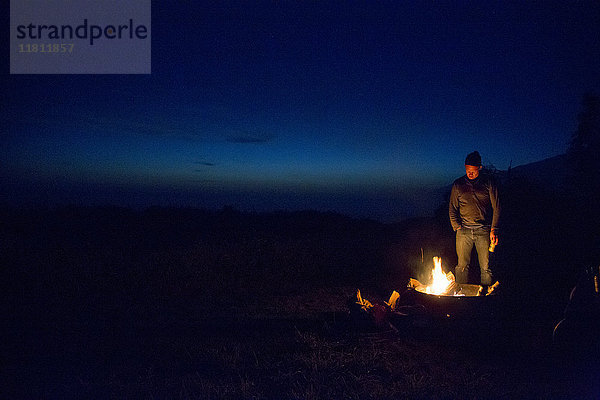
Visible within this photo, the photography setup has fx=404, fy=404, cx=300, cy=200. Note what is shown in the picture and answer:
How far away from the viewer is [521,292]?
22.4 ft

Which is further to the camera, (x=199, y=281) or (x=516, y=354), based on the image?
(x=199, y=281)

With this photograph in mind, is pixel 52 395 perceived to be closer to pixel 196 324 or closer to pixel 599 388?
pixel 196 324

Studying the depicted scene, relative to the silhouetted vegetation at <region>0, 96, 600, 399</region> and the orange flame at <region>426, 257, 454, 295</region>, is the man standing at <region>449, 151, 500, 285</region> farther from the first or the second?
the silhouetted vegetation at <region>0, 96, 600, 399</region>

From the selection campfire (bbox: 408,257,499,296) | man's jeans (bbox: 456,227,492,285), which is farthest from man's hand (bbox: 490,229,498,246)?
campfire (bbox: 408,257,499,296)

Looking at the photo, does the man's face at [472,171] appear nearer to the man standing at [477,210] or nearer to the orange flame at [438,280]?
the man standing at [477,210]

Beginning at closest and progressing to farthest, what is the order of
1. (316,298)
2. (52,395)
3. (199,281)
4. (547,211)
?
(52,395)
(316,298)
(199,281)
(547,211)

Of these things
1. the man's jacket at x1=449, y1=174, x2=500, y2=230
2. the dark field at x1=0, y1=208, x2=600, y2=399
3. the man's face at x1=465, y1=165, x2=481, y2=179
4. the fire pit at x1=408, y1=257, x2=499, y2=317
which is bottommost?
the dark field at x1=0, y1=208, x2=600, y2=399

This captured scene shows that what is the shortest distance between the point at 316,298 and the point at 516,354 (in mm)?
3517

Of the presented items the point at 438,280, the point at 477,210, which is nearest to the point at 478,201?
the point at 477,210

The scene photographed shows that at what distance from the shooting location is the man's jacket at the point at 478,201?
5.91m

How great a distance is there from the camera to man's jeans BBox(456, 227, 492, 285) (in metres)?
6.01

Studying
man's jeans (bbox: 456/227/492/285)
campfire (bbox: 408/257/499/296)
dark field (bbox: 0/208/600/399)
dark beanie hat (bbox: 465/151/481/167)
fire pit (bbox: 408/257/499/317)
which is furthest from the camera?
man's jeans (bbox: 456/227/492/285)

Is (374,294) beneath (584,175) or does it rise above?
beneath

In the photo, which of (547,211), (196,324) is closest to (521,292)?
(196,324)
